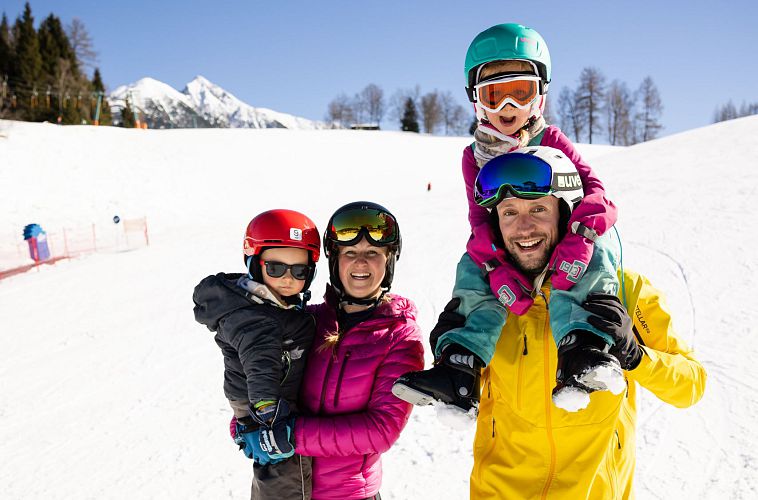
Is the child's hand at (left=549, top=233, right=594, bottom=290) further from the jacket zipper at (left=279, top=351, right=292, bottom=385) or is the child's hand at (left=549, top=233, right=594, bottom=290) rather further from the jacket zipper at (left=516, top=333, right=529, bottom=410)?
the jacket zipper at (left=279, top=351, right=292, bottom=385)

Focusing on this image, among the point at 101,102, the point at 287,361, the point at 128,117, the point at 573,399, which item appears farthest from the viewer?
the point at 128,117

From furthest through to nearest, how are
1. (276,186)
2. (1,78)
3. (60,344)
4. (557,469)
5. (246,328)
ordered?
(1,78), (276,186), (60,344), (246,328), (557,469)

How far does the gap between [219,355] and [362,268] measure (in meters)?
5.04

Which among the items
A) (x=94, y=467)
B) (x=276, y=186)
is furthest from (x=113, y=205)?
(x=94, y=467)

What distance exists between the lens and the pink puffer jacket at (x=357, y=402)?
2393mm

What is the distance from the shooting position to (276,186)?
29000mm

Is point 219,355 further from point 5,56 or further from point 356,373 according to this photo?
point 5,56

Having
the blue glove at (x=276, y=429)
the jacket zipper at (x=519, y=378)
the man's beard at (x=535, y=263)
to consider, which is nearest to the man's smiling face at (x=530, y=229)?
the man's beard at (x=535, y=263)

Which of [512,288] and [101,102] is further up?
[101,102]

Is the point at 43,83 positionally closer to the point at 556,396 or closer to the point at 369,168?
the point at 369,168

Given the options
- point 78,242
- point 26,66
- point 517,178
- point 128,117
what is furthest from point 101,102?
point 517,178

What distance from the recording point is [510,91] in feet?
9.34

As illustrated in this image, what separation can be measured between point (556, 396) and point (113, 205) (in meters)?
27.2

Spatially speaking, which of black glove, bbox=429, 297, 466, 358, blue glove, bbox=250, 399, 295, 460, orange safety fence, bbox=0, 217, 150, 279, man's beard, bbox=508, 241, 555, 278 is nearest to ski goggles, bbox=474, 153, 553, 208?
man's beard, bbox=508, 241, 555, 278
